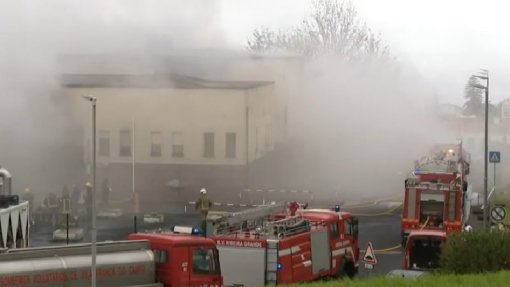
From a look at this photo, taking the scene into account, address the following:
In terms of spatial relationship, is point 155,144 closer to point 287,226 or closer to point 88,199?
point 88,199

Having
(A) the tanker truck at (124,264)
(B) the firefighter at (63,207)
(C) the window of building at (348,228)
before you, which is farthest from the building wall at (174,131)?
(A) the tanker truck at (124,264)

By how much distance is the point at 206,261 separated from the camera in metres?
15.4

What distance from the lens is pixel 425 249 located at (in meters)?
21.1

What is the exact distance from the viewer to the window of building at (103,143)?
34103 millimetres

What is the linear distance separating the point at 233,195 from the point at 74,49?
31.3 feet

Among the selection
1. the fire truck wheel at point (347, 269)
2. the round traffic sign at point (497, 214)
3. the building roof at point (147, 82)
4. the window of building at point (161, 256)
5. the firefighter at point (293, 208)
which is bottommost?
the fire truck wheel at point (347, 269)

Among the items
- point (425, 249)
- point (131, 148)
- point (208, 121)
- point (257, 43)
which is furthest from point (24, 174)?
point (257, 43)

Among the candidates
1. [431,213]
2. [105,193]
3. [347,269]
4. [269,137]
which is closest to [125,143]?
[105,193]

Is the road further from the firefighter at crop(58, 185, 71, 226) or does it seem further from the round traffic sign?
the round traffic sign

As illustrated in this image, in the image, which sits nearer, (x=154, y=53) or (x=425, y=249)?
(x=425, y=249)

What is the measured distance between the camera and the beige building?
33.6 meters

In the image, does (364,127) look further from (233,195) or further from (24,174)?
(24,174)

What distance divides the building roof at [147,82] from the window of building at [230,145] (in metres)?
1.88

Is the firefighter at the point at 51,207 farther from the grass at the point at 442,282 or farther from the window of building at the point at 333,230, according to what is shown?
the grass at the point at 442,282
